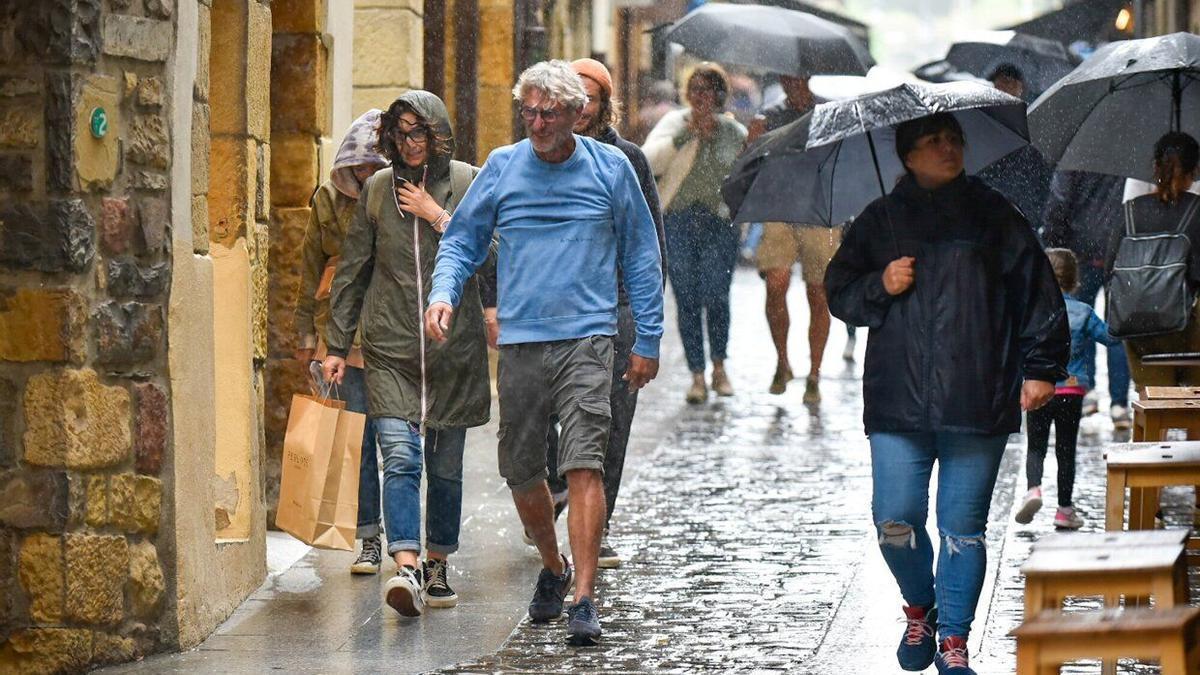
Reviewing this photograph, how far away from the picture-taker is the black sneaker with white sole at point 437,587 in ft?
26.6

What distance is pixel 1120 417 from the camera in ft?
42.5

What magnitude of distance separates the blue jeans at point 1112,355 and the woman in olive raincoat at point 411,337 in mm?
5248

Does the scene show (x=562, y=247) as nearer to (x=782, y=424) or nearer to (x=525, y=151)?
(x=525, y=151)

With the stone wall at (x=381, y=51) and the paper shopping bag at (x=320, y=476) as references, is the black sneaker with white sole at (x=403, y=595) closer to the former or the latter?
the paper shopping bag at (x=320, y=476)

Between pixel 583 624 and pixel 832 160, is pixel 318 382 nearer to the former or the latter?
pixel 583 624

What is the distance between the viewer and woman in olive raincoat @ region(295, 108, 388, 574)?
8.66m

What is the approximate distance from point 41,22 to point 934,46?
8589cm

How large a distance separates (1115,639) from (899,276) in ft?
6.87

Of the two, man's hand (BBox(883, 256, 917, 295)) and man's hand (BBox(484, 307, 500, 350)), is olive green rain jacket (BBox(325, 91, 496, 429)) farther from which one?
man's hand (BBox(883, 256, 917, 295))

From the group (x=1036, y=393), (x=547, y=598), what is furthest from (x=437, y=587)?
(x=1036, y=393)

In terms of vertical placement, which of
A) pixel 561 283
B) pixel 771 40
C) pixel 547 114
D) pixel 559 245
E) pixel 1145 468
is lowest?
pixel 1145 468

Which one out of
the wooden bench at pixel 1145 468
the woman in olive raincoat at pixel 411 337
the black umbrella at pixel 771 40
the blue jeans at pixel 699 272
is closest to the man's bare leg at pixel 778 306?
the blue jeans at pixel 699 272

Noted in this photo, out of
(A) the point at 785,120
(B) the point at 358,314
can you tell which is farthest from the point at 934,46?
(B) the point at 358,314

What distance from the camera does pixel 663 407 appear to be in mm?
14453
